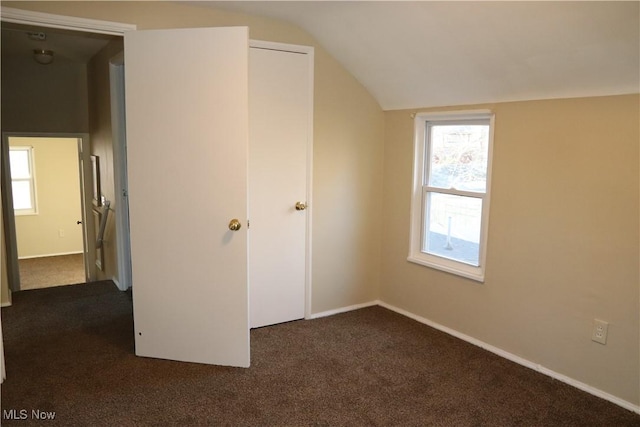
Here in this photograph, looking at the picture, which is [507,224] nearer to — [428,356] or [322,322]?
[428,356]

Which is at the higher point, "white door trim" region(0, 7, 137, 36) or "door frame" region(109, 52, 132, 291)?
"white door trim" region(0, 7, 137, 36)

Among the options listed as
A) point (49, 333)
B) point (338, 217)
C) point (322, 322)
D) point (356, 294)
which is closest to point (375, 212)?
point (338, 217)

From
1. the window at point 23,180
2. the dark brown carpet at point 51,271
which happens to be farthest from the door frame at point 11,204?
the window at point 23,180

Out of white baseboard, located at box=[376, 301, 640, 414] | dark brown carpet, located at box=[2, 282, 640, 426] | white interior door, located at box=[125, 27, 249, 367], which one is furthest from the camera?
white interior door, located at box=[125, 27, 249, 367]

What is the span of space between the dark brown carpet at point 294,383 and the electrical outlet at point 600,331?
0.31 meters

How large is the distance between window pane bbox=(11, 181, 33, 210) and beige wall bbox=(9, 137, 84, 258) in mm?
122

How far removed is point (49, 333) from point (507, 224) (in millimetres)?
3045

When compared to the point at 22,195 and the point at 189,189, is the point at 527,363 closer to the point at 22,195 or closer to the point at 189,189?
the point at 189,189

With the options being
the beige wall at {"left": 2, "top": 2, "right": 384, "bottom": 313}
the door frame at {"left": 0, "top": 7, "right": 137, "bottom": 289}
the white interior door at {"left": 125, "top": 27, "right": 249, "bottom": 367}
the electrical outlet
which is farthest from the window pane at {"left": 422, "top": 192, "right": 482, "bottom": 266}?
the door frame at {"left": 0, "top": 7, "right": 137, "bottom": 289}

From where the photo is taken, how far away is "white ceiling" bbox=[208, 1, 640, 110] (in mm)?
2104

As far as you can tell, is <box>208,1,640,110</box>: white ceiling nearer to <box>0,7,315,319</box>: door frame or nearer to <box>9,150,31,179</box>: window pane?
<box>0,7,315,319</box>: door frame

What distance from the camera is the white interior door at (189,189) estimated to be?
2557 millimetres

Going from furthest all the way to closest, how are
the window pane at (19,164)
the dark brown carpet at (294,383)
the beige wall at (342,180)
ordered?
the window pane at (19,164), the beige wall at (342,180), the dark brown carpet at (294,383)

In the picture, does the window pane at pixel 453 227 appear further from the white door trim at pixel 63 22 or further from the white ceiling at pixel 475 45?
the white door trim at pixel 63 22
